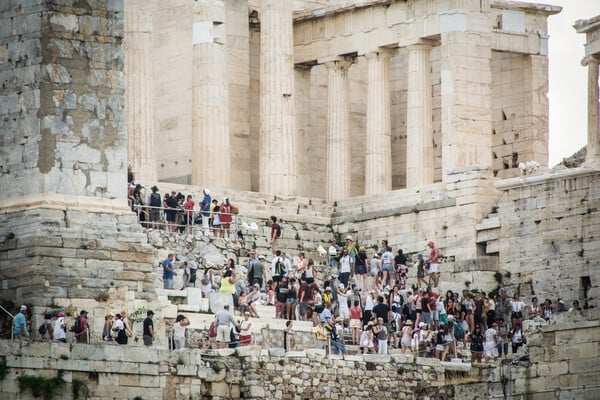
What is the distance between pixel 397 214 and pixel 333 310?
1205 centimetres

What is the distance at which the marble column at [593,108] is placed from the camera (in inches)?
3024

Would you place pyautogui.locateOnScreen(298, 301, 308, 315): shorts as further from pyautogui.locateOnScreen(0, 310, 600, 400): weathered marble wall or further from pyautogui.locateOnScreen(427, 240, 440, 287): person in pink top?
pyautogui.locateOnScreen(427, 240, 440, 287): person in pink top

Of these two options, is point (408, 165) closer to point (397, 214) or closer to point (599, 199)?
point (397, 214)

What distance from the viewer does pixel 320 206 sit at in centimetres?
8388

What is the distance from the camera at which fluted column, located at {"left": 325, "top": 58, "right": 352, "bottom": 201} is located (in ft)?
284

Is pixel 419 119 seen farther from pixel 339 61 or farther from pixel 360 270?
pixel 360 270

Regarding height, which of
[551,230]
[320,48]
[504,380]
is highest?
[320,48]

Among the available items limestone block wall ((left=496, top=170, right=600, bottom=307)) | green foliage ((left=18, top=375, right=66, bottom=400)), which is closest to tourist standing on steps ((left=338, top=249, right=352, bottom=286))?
limestone block wall ((left=496, top=170, right=600, bottom=307))

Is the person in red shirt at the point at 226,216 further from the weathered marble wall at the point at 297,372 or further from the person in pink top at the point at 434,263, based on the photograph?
the weathered marble wall at the point at 297,372

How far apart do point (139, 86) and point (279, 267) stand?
1179 centimetres

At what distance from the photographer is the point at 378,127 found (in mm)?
85750

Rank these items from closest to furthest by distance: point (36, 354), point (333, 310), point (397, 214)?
1. point (36, 354)
2. point (333, 310)
3. point (397, 214)

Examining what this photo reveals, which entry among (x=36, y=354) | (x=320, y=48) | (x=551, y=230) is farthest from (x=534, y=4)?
(x=36, y=354)

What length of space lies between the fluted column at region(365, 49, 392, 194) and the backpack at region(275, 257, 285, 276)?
1267cm
